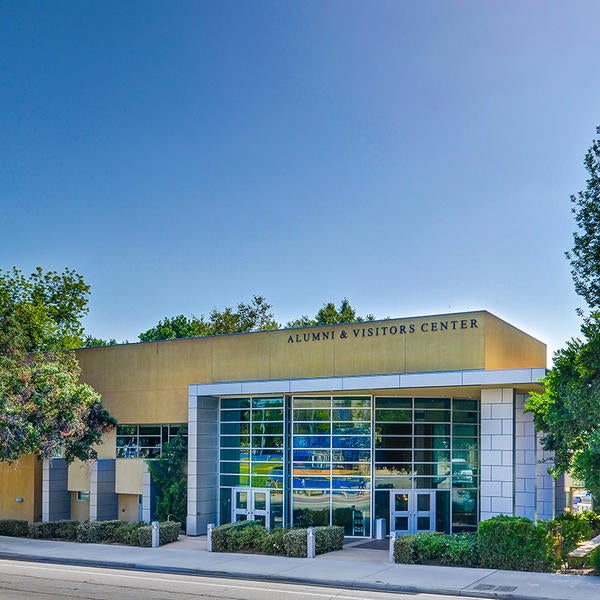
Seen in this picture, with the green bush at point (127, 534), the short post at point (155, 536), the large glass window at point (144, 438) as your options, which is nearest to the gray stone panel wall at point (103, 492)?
the large glass window at point (144, 438)

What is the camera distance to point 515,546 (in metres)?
22.5

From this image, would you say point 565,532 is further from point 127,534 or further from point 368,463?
point 127,534

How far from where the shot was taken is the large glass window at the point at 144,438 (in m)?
35.5

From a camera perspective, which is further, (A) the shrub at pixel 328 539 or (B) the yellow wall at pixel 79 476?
(B) the yellow wall at pixel 79 476

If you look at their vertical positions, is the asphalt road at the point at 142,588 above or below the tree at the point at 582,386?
below

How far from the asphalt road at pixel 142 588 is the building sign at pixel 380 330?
439 inches

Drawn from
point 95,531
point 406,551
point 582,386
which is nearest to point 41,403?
point 95,531

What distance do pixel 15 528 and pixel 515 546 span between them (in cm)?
2023

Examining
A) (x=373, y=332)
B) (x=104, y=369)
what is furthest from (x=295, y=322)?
(x=373, y=332)

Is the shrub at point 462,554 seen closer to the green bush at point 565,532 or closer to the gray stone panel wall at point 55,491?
the green bush at point 565,532

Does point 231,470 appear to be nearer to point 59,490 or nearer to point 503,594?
point 59,490

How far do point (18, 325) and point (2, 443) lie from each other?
18.6ft

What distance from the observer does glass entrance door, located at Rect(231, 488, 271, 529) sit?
32.4 metres

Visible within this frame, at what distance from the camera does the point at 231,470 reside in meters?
33.7
